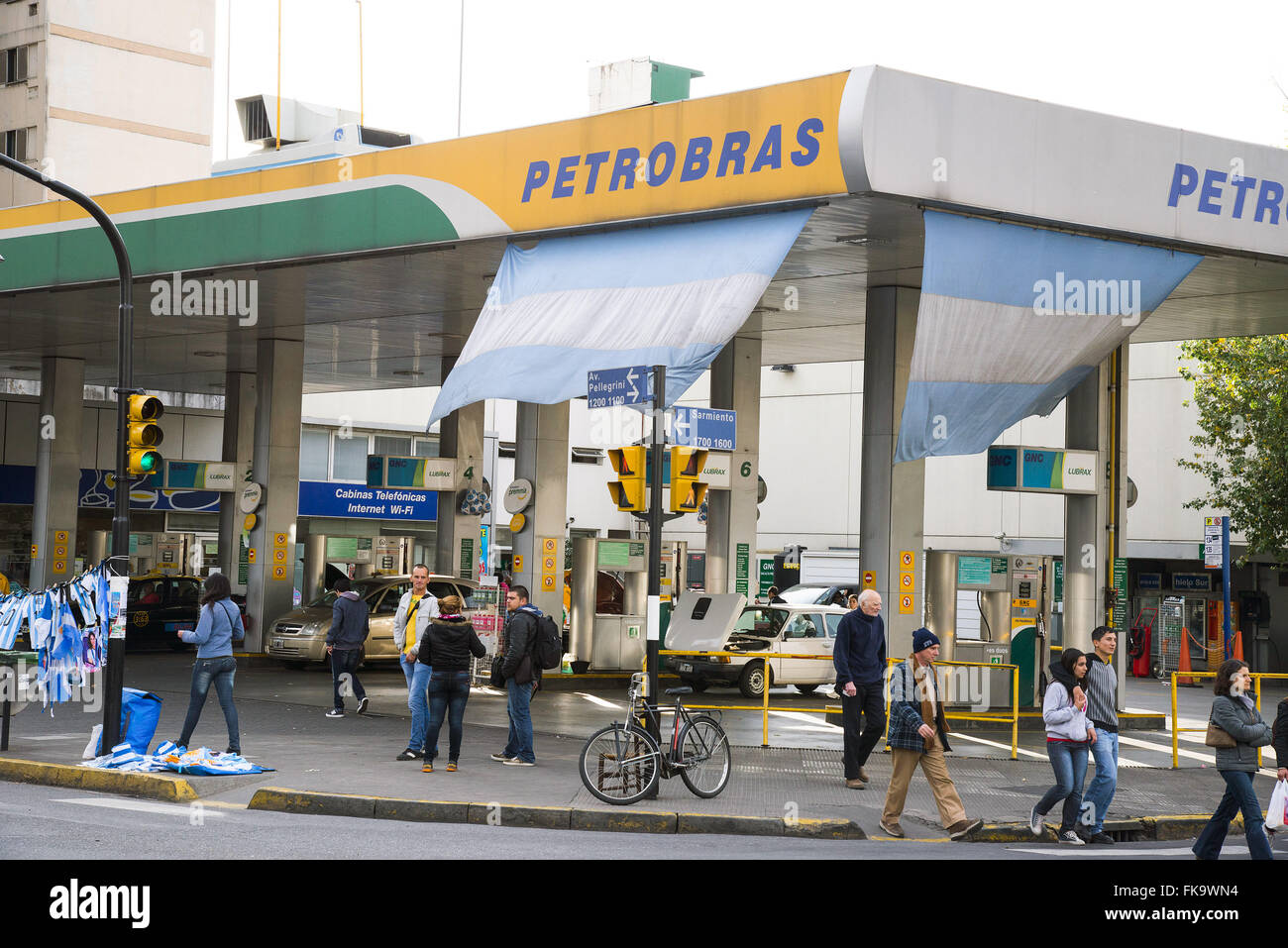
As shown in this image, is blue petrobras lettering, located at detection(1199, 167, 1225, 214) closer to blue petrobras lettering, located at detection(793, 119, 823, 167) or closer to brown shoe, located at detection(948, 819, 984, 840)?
blue petrobras lettering, located at detection(793, 119, 823, 167)

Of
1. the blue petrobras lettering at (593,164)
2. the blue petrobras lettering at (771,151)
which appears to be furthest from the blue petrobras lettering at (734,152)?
the blue petrobras lettering at (593,164)

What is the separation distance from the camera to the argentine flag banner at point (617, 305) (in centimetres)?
1611

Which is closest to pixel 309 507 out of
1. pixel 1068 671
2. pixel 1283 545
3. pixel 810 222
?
pixel 1283 545

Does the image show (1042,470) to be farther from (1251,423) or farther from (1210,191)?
(1251,423)

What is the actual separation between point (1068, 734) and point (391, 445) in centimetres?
3908

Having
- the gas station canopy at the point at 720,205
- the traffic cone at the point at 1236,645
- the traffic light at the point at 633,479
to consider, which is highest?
the gas station canopy at the point at 720,205

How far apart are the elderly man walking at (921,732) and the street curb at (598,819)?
0.72m

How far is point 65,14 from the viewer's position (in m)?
51.5

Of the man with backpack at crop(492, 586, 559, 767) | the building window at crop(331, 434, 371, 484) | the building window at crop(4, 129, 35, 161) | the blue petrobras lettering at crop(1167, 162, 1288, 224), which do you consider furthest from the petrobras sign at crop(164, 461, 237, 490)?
the building window at crop(4, 129, 35, 161)

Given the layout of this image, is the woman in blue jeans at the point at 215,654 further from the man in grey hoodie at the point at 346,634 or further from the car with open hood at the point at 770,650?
the car with open hood at the point at 770,650

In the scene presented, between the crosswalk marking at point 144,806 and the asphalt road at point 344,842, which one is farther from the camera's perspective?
the crosswalk marking at point 144,806

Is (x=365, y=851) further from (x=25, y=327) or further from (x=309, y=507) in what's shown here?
(x=309, y=507)
